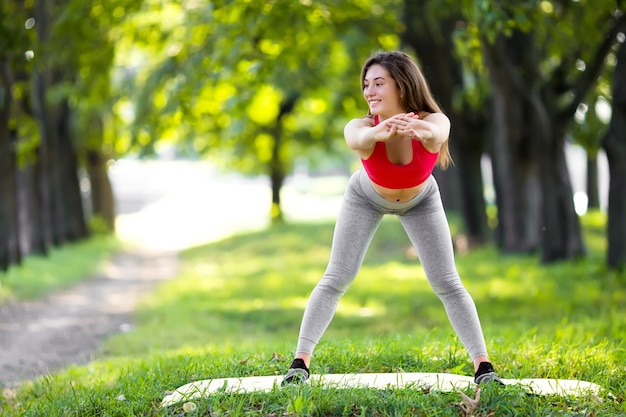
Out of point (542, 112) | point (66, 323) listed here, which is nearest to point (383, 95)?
point (66, 323)

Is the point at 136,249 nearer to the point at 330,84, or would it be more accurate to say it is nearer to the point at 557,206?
the point at 330,84

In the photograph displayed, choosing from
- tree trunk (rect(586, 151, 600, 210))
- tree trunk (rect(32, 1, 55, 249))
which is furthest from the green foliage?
tree trunk (rect(586, 151, 600, 210))

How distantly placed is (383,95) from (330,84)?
1842cm

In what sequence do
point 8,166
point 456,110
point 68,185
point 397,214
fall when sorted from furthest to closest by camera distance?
point 68,185 → point 456,110 → point 8,166 → point 397,214

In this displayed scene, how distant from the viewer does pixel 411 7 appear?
1523 cm

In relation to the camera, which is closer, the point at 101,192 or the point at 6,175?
the point at 6,175

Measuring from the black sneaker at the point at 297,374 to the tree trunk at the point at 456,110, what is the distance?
1097 cm

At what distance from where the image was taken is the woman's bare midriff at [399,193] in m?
4.85

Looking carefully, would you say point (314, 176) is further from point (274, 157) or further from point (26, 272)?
point (26, 272)

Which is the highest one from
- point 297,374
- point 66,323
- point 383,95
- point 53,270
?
point 383,95

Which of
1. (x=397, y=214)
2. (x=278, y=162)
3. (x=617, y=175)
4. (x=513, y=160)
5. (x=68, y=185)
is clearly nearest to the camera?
(x=397, y=214)

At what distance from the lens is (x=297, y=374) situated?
491cm

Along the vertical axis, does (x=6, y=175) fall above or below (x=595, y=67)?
below

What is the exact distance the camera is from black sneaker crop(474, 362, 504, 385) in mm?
4852
